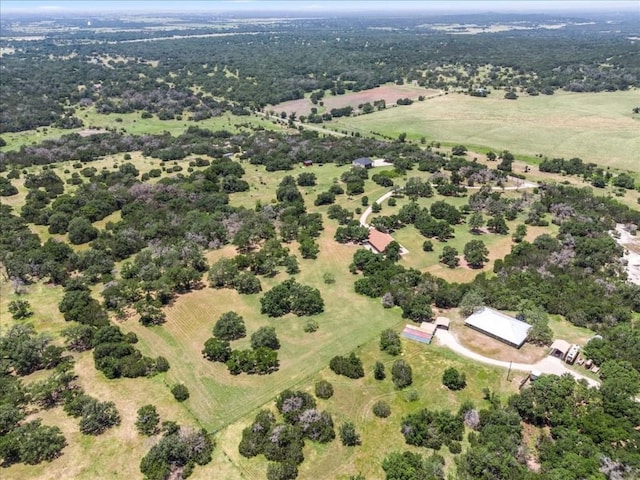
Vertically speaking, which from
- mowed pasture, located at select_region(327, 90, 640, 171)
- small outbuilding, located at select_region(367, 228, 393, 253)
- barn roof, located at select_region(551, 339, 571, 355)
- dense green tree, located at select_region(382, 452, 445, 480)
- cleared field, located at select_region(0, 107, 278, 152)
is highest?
dense green tree, located at select_region(382, 452, 445, 480)

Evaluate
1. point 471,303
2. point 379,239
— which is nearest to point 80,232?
point 379,239

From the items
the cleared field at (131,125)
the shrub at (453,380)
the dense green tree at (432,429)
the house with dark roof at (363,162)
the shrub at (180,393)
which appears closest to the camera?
the dense green tree at (432,429)

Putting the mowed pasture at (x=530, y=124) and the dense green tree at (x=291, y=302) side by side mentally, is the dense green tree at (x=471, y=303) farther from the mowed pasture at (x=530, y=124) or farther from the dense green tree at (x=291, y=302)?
the mowed pasture at (x=530, y=124)

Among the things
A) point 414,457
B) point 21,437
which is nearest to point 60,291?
point 21,437

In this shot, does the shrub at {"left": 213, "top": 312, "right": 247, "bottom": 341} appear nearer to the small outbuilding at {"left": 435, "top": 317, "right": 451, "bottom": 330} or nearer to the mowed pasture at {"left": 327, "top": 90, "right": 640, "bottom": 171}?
the small outbuilding at {"left": 435, "top": 317, "right": 451, "bottom": 330}

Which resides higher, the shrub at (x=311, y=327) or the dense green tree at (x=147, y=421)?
the dense green tree at (x=147, y=421)

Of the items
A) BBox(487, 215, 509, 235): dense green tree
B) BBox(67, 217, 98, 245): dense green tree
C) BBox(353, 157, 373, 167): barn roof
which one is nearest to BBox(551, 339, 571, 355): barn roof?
BBox(487, 215, 509, 235): dense green tree

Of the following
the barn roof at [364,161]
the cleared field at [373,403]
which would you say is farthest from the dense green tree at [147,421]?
the barn roof at [364,161]
